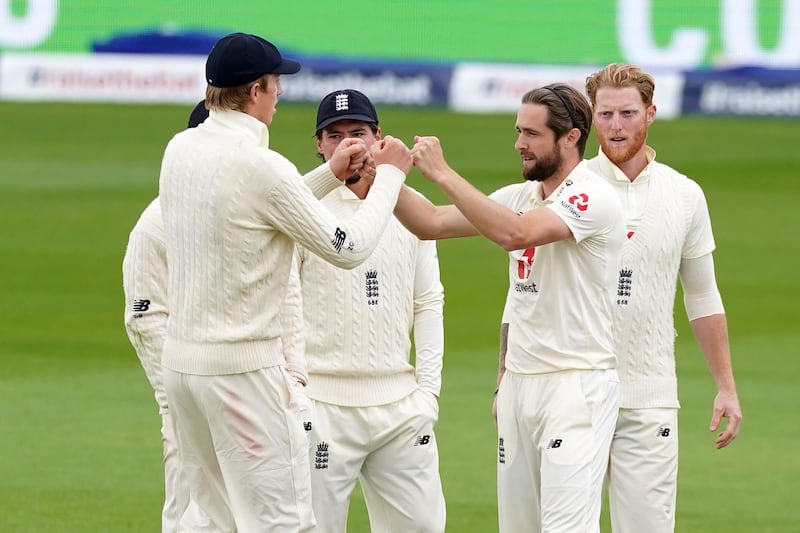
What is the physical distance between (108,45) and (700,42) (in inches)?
482

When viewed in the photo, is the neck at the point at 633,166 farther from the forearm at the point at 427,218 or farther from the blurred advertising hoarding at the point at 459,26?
the blurred advertising hoarding at the point at 459,26

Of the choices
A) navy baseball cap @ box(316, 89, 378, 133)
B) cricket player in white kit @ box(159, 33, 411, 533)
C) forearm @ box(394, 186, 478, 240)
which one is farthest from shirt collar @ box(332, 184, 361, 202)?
cricket player in white kit @ box(159, 33, 411, 533)

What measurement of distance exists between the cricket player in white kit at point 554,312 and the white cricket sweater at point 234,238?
719 mm

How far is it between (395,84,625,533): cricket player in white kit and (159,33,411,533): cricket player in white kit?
0.69m

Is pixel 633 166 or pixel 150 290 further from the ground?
pixel 633 166

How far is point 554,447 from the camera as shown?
235 inches

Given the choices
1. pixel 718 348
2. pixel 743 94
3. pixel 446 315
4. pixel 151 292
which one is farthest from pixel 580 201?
pixel 743 94

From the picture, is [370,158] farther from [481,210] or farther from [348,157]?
[481,210]

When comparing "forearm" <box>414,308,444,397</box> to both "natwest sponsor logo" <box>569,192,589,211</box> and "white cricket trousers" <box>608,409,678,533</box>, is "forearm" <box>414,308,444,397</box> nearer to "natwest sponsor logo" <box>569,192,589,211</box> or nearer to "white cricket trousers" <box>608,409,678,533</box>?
"white cricket trousers" <box>608,409,678,533</box>

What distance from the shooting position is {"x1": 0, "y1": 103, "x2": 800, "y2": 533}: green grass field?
31.0 feet

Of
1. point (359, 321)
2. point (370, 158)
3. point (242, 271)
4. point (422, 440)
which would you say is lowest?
point (422, 440)

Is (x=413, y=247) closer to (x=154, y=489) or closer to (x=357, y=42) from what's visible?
(x=154, y=489)

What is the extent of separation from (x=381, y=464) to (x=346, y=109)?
1517mm

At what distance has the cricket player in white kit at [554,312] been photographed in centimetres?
592
